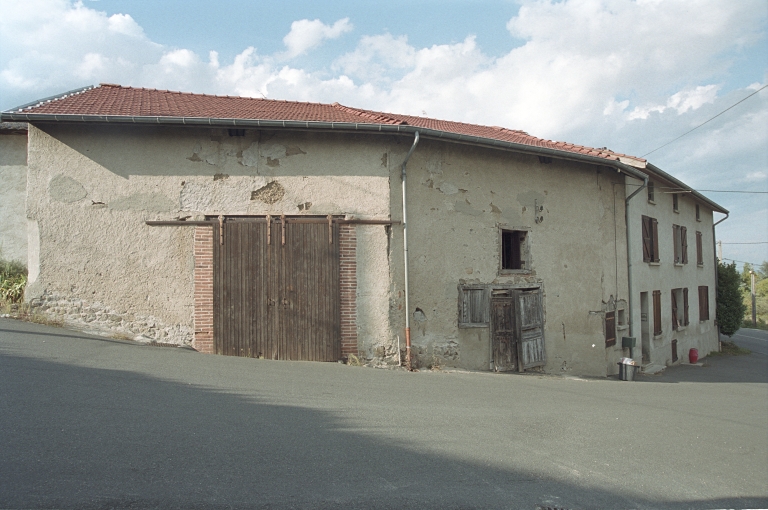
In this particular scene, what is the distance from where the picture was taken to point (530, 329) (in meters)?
10.6

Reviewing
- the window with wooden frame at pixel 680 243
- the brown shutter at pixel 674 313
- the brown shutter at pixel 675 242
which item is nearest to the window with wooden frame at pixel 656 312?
the brown shutter at pixel 674 313

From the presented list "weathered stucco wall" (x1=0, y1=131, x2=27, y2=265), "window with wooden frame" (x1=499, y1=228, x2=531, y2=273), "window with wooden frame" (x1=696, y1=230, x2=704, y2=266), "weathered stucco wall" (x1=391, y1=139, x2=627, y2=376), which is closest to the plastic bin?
"weathered stucco wall" (x1=391, y1=139, x2=627, y2=376)

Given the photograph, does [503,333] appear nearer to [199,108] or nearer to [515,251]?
[515,251]

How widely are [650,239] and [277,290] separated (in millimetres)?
11005

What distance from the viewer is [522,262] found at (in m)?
11.0

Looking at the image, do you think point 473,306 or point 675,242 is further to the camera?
point 675,242

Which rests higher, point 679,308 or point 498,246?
point 498,246

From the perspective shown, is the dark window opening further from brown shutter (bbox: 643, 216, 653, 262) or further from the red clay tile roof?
brown shutter (bbox: 643, 216, 653, 262)

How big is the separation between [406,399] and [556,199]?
21.6 ft

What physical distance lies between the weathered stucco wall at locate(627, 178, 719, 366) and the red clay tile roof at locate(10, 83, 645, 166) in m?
2.94

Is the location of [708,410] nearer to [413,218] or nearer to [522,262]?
[522,262]

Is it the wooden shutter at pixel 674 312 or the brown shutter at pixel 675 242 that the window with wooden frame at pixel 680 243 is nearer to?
the brown shutter at pixel 675 242

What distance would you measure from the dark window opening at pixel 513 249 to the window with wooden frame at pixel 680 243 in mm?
8539

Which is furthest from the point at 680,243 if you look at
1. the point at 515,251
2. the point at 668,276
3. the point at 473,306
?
the point at 473,306
